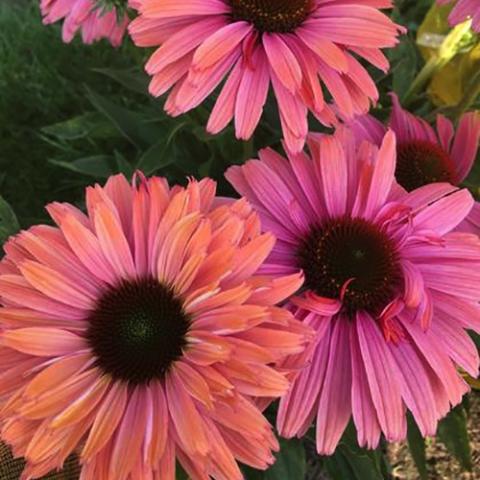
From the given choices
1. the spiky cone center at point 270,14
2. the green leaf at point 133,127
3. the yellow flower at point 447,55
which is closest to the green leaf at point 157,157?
the green leaf at point 133,127

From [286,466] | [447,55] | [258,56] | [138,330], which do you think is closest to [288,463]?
[286,466]

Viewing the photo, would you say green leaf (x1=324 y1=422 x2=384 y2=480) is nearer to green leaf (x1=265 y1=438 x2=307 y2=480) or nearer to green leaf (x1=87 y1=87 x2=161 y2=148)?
green leaf (x1=265 y1=438 x2=307 y2=480)

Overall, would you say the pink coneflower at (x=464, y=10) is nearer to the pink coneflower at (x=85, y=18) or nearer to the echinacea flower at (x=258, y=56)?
the echinacea flower at (x=258, y=56)

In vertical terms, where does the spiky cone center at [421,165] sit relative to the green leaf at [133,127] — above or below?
below

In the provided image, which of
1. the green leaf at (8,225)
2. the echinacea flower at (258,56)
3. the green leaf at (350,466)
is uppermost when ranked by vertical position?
the echinacea flower at (258,56)

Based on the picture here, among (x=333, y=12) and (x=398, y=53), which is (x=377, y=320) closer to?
(x=333, y=12)
